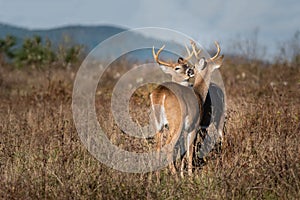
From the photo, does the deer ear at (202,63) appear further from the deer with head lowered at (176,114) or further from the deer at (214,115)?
the deer with head lowered at (176,114)

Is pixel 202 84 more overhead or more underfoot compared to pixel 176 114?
more overhead

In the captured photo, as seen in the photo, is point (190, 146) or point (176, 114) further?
point (190, 146)

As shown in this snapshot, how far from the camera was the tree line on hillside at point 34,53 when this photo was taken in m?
15.9

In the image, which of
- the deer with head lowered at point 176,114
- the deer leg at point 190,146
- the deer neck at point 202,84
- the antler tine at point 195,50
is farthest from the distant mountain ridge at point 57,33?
the deer leg at point 190,146

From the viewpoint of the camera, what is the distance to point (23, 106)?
9.65 meters

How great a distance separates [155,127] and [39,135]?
175 centimetres

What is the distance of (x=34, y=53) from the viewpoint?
62.3ft

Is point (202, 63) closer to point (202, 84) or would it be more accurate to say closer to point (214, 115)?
point (202, 84)

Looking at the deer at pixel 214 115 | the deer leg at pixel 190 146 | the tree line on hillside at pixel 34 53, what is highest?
the deer at pixel 214 115

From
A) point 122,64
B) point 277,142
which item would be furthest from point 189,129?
point 122,64

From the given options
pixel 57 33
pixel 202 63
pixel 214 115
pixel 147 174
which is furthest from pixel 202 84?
pixel 57 33

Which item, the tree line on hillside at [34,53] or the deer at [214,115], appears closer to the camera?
the deer at [214,115]

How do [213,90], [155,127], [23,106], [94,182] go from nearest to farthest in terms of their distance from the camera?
[94,182], [155,127], [213,90], [23,106]

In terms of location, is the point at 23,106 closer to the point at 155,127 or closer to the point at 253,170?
the point at 155,127
